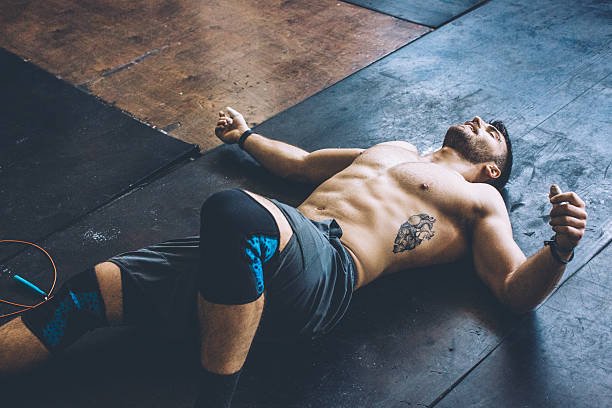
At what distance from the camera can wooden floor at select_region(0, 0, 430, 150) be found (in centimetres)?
339

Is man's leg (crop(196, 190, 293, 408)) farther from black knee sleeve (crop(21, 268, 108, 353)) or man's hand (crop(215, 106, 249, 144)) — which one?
man's hand (crop(215, 106, 249, 144))

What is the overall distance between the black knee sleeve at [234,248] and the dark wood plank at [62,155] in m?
1.25

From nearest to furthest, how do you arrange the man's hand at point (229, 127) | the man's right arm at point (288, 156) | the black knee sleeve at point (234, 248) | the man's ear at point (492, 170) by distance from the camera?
the black knee sleeve at point (234, 248)
the man's ear at point (492, 170)
the man's right arm at point (288, 156)
the man's hand at point (229, 127)

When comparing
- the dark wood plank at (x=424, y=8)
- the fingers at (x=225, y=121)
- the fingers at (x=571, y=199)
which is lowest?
the dark wood plank at (x=424, y=8)

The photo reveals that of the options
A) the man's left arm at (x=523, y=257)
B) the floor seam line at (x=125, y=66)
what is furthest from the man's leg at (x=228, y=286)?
the floor seam line at (x=125, y=66)

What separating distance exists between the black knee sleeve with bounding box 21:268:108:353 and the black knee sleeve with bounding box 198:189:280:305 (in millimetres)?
468

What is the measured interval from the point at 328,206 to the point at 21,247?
4.47 feet

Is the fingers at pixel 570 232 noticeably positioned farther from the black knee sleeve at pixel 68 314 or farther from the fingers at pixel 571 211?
the black knee sleeve at pixel 68 314

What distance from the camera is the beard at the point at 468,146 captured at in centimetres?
235

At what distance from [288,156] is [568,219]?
50.9 inches

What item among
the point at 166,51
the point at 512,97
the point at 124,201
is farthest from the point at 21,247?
the point at 512,97

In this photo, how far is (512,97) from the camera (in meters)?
3.19

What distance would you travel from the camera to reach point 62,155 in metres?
2.97

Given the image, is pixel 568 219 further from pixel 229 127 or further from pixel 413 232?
pixel 229 127
